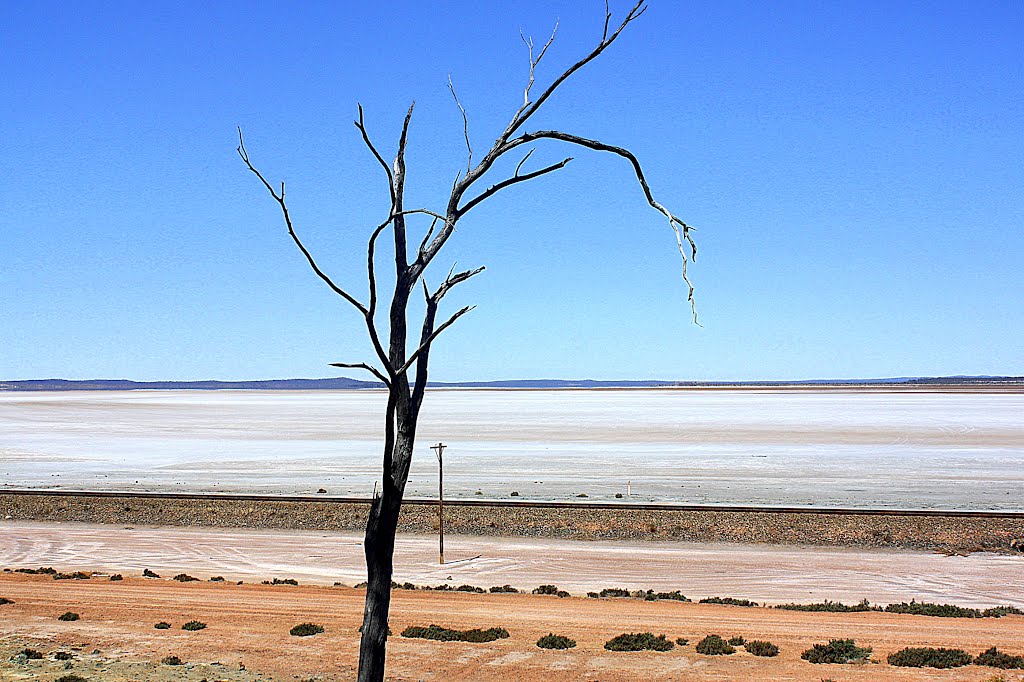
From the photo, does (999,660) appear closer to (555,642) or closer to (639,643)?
(639,643)

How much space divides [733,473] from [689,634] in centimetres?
3035

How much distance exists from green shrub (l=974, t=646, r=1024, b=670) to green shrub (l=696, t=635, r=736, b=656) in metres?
3.80

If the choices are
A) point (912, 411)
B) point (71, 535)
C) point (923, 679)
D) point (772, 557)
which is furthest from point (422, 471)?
point (912, 411)

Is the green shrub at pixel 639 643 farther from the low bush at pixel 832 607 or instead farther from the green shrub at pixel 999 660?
the low bush at pixel 832 607

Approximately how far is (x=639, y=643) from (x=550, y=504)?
677 inches

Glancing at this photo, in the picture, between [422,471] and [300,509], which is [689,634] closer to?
[300,509]

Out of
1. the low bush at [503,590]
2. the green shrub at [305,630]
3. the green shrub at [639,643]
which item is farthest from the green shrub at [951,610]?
the green shrub at [305,630]

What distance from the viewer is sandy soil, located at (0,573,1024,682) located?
14602mm

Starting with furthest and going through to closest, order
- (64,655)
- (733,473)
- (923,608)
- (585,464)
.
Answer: (585,464)
(733,473)
(923,608)
(64,655)

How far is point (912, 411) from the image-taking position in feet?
363

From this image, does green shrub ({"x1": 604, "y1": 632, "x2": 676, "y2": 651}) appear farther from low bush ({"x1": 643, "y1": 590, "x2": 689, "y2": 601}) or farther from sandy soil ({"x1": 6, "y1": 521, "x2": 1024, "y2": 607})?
sandy soil ({"x1": 6, "y1": 521, "x2": 1024, "y2": 607})

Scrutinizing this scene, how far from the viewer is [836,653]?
605 inches

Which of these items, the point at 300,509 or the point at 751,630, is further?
the point at 300,509

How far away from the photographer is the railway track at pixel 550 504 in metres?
31.2
